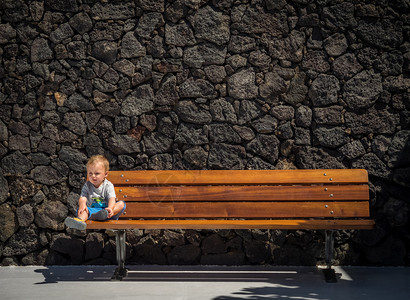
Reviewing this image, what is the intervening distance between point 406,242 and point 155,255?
2612mm

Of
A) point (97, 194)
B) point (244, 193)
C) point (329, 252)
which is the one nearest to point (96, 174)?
point (97, 194)

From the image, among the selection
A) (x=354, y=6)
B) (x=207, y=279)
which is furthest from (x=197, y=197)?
(x=354, y=6)

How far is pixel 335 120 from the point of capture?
18.7ft

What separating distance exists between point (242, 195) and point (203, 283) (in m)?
0.98

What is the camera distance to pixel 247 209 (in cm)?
546

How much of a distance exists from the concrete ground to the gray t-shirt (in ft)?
2.37

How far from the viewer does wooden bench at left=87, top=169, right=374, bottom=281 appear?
212 inches

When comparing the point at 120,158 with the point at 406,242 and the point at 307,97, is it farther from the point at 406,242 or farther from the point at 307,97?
the point at 406,242

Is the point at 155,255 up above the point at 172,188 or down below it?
below

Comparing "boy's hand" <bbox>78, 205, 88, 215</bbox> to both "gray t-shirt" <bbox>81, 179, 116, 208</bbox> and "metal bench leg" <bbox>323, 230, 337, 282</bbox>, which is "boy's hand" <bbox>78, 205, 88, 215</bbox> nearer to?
"gray t-shirt" <bbox>81, 179, 116, 208</bbox>

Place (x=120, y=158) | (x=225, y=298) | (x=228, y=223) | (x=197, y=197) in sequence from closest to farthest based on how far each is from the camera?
1. (x=225, y=298)
2. (x=228, y=223)
3. (x=197, y=197)
4. (x=120, y=158)

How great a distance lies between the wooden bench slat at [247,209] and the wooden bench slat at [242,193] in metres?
0.05

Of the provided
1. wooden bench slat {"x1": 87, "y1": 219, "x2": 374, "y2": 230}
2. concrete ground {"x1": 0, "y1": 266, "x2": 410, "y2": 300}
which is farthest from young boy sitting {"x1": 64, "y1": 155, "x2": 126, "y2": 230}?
concrete ground {"x1": 0, "y1": 266, "x2": 410, "y2": 300}

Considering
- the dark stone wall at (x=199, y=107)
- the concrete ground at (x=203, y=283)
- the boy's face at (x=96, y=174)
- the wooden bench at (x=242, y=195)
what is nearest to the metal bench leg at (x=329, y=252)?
the concrete ground at (x=203, y=283)
